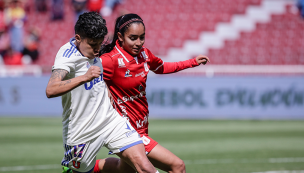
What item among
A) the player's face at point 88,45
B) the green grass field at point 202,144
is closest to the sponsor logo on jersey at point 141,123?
the player's face at point 88,45

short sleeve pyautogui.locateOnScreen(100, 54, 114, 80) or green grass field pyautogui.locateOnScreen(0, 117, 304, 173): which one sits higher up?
short sleeve pyautogui.locateOnScreen(100, 54, 114, 80)

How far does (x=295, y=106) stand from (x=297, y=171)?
684cm

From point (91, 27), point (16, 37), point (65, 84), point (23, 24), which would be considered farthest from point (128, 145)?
point (23, 24)

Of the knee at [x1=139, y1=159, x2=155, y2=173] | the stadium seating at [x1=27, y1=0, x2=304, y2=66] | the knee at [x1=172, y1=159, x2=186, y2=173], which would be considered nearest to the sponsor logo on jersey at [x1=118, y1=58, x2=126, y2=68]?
the knee at [x1=139, y1=159, x2=155, y2=173]

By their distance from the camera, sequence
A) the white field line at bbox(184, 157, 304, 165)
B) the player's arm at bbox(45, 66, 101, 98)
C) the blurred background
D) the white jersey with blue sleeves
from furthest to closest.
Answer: the blurred background < the white field line at bbox(184, 157, 304, 165) < the white jersey with blue sleeves < the player's arm at bbox(45, 66, 101, 98)

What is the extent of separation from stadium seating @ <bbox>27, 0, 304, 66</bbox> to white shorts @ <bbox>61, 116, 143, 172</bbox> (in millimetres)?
12597

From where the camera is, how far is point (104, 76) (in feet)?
12.1

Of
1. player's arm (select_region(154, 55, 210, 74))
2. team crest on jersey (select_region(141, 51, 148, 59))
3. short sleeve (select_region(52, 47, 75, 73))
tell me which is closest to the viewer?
short sleeve (select_region(52, 47, 75, 73))

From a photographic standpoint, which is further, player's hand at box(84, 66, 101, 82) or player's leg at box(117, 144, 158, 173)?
player's leg at box(117, 144, 158, 173)

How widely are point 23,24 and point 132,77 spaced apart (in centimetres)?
1397

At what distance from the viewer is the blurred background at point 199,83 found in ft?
23.6

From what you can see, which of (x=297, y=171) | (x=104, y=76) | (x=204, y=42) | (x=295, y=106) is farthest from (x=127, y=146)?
(x=204, y=42)

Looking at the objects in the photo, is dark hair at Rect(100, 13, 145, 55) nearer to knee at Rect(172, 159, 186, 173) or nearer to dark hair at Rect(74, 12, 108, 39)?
dark hair at Rect(74, 12, 108, 39)

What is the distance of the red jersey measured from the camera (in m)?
3.71
